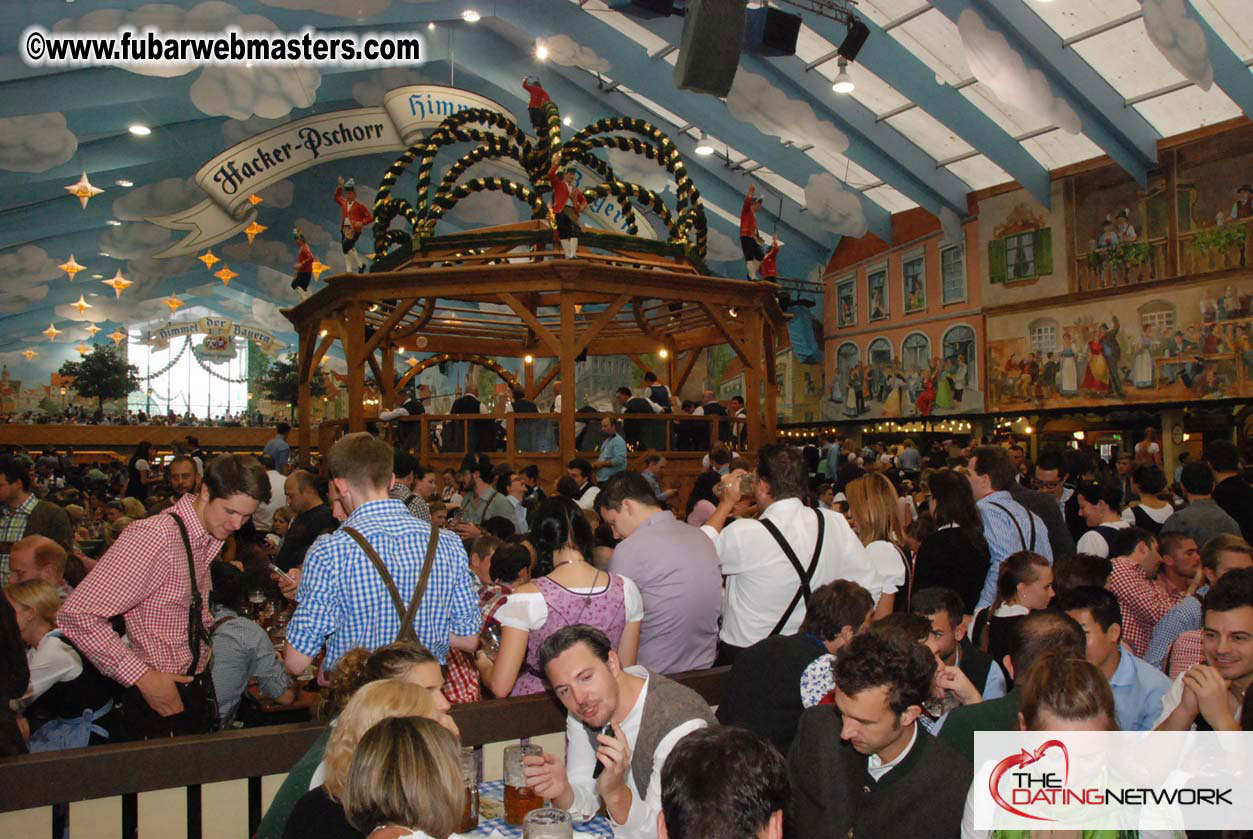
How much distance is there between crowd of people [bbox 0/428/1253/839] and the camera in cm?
232

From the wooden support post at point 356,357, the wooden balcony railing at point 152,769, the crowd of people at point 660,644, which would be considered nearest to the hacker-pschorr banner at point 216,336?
the wooden support post at point 356,357

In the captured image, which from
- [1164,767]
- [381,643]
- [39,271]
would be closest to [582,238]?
[381,643]

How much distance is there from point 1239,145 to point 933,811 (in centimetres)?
1815

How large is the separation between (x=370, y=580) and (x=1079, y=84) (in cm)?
1698

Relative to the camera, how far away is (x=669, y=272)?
1127cm

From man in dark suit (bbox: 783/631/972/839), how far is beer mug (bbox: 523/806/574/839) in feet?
1.98

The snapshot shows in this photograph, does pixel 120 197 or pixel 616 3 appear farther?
pixel 120 197

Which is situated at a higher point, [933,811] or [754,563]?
[754,563]

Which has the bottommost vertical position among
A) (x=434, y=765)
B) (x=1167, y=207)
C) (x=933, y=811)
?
(x=933, y=811)

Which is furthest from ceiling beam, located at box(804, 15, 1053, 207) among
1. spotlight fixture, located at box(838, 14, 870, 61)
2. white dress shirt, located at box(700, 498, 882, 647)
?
white dress shirt, located at box(700, 498, 882, 647)

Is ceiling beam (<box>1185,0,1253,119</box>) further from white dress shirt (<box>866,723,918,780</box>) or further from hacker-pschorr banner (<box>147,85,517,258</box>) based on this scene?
white dress shirt (<box>866,723,918,780</box>)

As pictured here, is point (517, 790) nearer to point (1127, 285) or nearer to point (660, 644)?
point (660, 644)

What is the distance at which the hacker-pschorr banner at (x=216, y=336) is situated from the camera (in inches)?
1754

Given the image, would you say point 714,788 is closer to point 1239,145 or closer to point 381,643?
point 381,643
